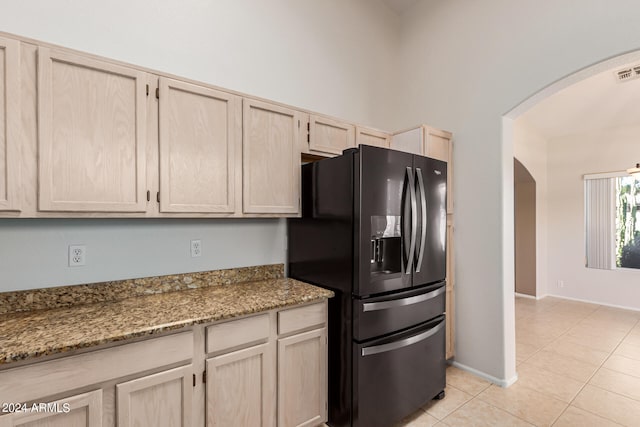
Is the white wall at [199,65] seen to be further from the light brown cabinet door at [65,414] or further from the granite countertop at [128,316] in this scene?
the light brown cabinet door at [65,414]

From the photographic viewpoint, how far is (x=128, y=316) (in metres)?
1.43

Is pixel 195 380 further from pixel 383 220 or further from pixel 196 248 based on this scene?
pixel 383 220

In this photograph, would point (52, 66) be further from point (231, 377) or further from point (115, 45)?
point (231, 377)

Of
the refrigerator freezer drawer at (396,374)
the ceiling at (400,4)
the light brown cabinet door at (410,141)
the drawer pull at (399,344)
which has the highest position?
the ceiling at (400,4)

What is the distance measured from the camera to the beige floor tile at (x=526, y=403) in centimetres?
210

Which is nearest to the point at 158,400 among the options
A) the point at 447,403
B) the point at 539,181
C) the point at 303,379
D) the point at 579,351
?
the point at 303,379

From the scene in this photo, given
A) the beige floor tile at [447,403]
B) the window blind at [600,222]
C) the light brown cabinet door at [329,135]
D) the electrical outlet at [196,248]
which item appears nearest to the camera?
the electrical outlet at [196,248]

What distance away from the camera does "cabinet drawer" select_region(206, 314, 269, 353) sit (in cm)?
149

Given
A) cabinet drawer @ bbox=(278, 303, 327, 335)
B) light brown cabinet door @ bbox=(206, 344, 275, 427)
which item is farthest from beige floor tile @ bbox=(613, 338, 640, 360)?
light brown cabinet door @ bbox=(206, 344, 275, 427)

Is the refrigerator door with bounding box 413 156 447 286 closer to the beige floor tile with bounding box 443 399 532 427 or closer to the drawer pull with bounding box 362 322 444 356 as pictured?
the drawer pull with bounding box 362 322 444 356

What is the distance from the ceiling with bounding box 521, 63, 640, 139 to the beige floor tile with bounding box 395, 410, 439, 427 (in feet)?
13.5

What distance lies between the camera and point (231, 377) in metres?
1.54

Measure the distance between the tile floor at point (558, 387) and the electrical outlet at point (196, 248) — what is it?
6.13ft

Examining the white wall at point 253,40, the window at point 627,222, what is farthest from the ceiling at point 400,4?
the window at point 627,222
